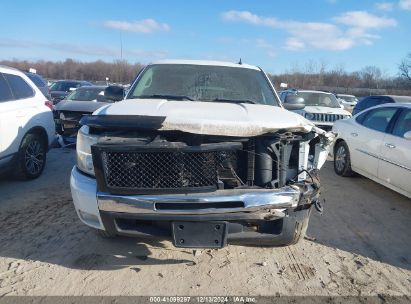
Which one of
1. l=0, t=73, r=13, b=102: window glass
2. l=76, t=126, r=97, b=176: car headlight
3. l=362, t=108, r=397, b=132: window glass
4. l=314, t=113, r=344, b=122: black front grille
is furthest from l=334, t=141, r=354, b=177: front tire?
l=0, t=73, r=13, b=102: window glass

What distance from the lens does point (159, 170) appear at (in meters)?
2.85

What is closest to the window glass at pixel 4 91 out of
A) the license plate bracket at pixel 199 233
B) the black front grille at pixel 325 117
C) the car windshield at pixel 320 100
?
the license plate bracket at pixel 199 233

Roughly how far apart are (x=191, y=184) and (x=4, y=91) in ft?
13.7

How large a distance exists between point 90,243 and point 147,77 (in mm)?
2122

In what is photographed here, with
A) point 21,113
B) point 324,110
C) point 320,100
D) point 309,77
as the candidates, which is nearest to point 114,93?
point 21,113

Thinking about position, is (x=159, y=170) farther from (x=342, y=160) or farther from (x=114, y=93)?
(x=342, y=160)

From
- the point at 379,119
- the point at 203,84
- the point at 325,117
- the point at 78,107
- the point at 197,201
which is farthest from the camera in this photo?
the point at 325,117

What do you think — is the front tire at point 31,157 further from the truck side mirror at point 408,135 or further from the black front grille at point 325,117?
the black front grille at point 325,117

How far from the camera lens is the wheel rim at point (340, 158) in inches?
273

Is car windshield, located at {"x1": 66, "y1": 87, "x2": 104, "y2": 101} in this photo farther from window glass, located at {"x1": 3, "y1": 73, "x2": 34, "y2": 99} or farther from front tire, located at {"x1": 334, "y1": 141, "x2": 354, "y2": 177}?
front tire, located at {"x1": 334, "y1": 141, "x2": 354, "y2": 177}

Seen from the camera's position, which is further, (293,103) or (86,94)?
(86,94)

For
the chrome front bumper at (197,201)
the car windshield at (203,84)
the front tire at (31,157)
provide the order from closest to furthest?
the chrome front bumper at (197,201)
the car windshield at (203,84)
the front tire at (31,157)

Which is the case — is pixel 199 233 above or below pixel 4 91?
below

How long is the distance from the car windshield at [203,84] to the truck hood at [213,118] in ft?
2.38
